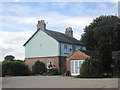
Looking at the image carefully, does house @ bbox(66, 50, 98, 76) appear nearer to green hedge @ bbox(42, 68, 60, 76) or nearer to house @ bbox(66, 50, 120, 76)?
house @ bbox(66, 50, 120, 76)

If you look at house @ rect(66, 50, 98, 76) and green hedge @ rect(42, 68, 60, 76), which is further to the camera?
Answer: green hedge @ rect(42, 68, 60, 76)

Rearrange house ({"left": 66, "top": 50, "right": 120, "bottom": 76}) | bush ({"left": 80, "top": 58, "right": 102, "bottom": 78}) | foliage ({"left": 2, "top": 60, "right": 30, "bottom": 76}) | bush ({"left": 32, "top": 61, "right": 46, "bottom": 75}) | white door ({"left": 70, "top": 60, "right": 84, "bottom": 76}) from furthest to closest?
bush ({"left": 32, "top": 61, "right": 46, "bottom": 75})
foliage ({"left": 2, "top": 60, "right": 30, "bottom": 76})
white door ({"left": 70, "top": 60, "right": 84, "bottom": 76})
house ({"left": 66, "top": 50, "right": 120, "bottom": 76})
bush ({"left": 80, "top": 58, "right": 102, "bottom": 78})

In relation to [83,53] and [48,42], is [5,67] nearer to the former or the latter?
[48,42]

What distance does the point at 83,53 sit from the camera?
3812cm

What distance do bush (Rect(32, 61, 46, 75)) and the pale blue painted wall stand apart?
200 cm

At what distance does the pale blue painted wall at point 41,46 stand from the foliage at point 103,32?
1049cm

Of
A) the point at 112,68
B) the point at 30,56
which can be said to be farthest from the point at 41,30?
the point at 112,68

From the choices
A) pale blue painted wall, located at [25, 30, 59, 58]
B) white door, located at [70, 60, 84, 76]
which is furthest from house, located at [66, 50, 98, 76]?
pale blue painted wall, located at [25, 30, 59, 58]

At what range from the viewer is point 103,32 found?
5281cm

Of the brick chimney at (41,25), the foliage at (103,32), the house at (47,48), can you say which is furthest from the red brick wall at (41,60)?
the foliage at (103,32)

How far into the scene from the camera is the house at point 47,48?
4466 cm

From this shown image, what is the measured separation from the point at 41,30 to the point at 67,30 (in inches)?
377

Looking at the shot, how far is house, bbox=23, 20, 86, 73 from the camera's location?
147 ft

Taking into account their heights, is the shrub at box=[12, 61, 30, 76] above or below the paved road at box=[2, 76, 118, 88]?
above
